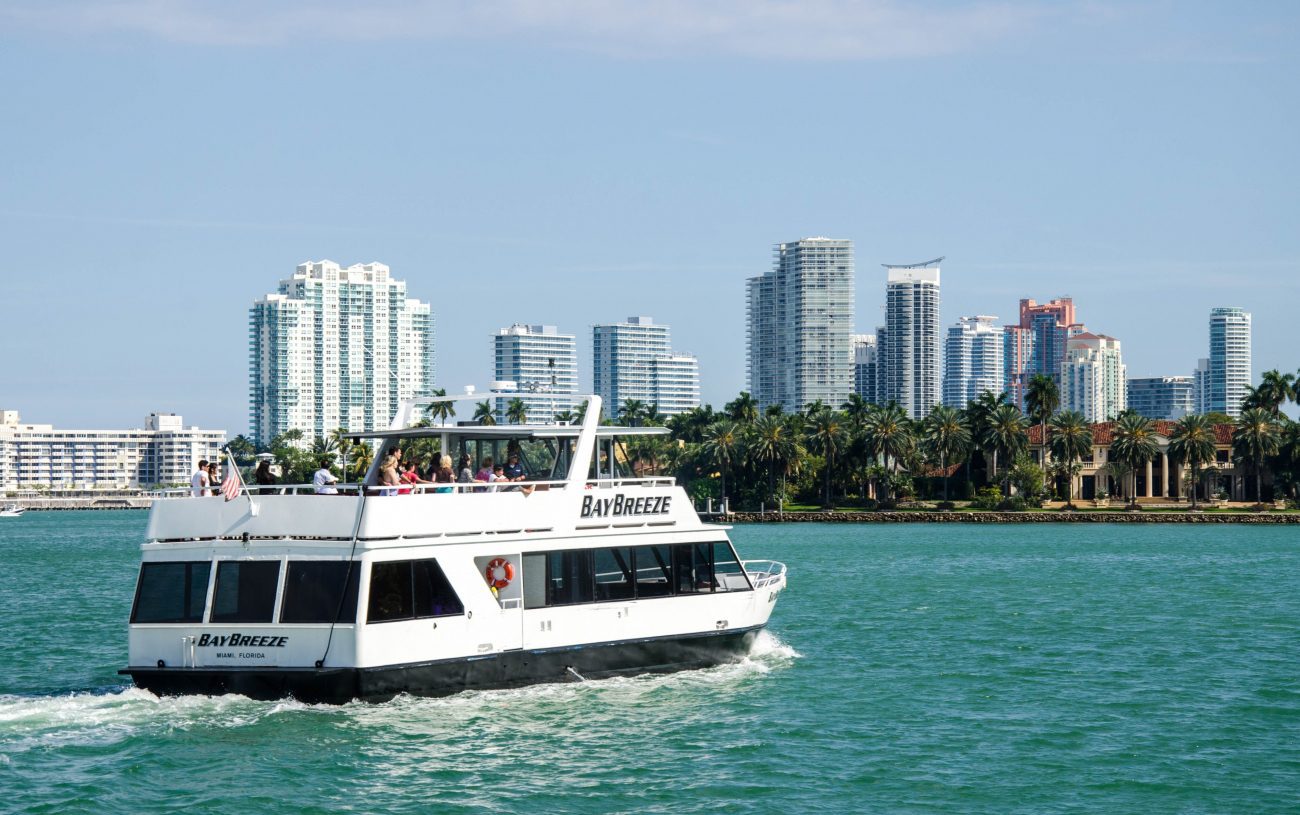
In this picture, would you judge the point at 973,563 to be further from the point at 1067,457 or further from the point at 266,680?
the point at 1067,457

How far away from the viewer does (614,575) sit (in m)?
24.6

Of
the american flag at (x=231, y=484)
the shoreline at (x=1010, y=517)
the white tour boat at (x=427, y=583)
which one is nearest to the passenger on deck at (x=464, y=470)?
the white tour boat at (x=427, y=583)

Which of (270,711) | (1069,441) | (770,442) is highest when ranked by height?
(1069,441)

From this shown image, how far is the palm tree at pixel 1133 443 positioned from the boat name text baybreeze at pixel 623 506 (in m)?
93.5

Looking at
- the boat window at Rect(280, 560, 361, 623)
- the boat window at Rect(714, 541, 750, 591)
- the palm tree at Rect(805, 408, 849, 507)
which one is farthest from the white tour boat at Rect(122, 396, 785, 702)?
the palm tree at Rect(805, 408, 849, 507)

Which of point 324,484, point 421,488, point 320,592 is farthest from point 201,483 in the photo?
point 421,488

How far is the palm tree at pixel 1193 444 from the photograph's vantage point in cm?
11162

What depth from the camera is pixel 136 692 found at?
22.3 m

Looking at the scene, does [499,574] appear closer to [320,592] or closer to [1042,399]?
[320,592]

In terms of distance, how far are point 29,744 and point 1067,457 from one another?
103 metres

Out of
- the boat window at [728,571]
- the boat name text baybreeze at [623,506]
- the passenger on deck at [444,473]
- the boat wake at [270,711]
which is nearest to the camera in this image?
the boat wake at [270,711]

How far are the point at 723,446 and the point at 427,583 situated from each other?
316 ft

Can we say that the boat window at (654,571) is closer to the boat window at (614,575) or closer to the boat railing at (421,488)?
the boat window at (614,575)

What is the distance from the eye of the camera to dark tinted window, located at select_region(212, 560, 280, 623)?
21.6m
